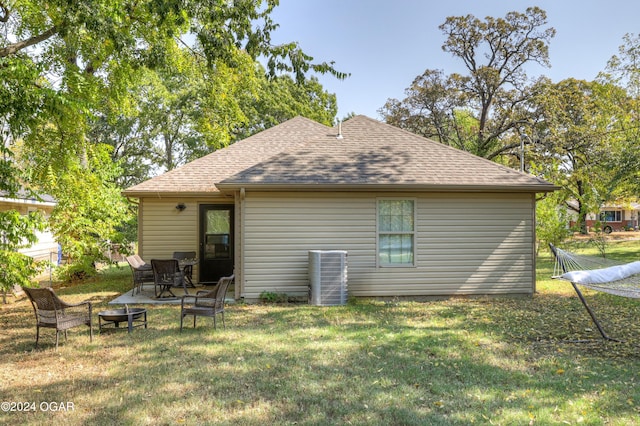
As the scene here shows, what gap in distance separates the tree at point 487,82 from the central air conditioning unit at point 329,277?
1782cm

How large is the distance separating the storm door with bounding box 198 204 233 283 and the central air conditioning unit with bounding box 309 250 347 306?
385 cm

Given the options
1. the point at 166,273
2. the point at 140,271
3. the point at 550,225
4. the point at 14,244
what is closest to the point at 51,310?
the point at 14,244

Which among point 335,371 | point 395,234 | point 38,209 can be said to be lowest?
point 335,371

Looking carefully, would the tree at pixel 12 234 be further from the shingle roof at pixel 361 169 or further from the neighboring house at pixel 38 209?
the neighboring house at pixel 38 209

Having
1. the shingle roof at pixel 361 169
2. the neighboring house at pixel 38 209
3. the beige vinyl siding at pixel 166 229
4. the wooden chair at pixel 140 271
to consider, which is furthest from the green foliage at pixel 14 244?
the neighboring house at pixel 38 209

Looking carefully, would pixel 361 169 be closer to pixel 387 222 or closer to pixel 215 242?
pixel 387 222

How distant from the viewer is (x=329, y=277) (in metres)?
→ 9.11

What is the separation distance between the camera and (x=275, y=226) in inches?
375

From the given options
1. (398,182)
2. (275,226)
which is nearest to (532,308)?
(398,182)

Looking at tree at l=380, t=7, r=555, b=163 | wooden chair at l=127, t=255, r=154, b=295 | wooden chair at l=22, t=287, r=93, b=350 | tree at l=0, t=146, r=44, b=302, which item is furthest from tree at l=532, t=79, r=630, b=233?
tree at l=0, t=146, r=44, b=302

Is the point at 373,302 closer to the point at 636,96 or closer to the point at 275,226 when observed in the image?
the point at 275,226

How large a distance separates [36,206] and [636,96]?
2691 centimetres

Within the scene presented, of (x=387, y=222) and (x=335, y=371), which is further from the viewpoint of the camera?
(x=387, y=222)

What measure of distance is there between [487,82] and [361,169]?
60.4ft
